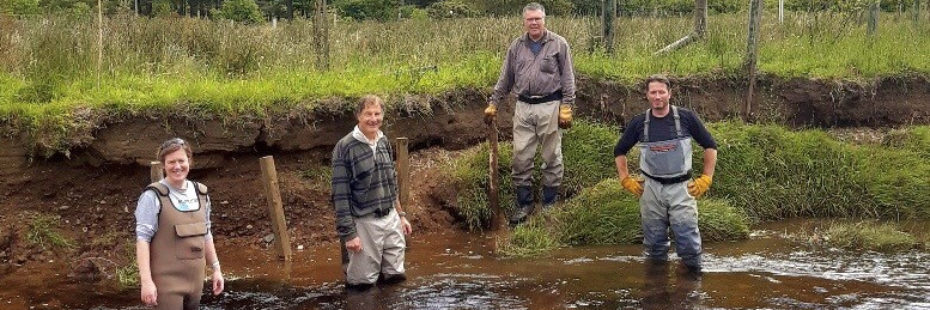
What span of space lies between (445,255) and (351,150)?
2.37 meters

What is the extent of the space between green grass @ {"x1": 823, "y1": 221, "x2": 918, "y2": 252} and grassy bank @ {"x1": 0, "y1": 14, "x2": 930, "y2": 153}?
342 cm

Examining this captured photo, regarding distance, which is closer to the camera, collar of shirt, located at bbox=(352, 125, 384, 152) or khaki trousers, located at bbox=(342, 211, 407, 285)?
collar of shirt, located at bbox=(352, 125, 384, 152)

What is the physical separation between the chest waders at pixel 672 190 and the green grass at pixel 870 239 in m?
2.06

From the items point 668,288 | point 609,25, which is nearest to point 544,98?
point 668,288

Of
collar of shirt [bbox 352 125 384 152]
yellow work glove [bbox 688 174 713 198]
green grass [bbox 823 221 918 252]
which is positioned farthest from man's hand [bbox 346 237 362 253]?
green grass [bbox 823 221 918 252]

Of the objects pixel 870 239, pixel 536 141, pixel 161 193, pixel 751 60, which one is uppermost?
pixel 751 60

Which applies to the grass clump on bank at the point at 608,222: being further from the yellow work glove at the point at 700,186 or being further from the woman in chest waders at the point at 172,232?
the woman in chest waders at the point at 172,232

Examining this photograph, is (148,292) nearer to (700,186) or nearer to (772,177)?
(700,186)

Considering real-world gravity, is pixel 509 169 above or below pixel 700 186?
below

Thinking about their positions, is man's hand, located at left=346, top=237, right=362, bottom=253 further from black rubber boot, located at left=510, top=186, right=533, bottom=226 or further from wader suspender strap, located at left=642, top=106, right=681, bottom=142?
black rubber boot, located at left=510, top=186, right=533, bottom=226

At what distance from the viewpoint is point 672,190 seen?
22.7ft

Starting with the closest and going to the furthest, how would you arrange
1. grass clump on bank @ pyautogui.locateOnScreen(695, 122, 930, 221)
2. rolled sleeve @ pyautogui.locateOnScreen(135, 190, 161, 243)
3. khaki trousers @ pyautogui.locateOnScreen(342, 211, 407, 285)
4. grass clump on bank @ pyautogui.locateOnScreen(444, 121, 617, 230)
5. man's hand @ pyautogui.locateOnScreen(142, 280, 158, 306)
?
man's hand @ pyautogui.locateOnScreen(142, 280, 158, 306), rolled sleeve @ pyautogui.locateOnScreen(135, 190, 161, 243), khaki trousers @ pyautogui.locateOnScreen(342, 211, 407, 285), grass clump on bank @ pyautogui.locateOnScreen(444, 121, 617, 230), grass clump on bank @ pyautogui.locateOnScreen(695, 122, 930, 221)

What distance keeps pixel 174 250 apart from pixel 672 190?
3.74 m

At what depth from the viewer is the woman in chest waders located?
16.0 ft
